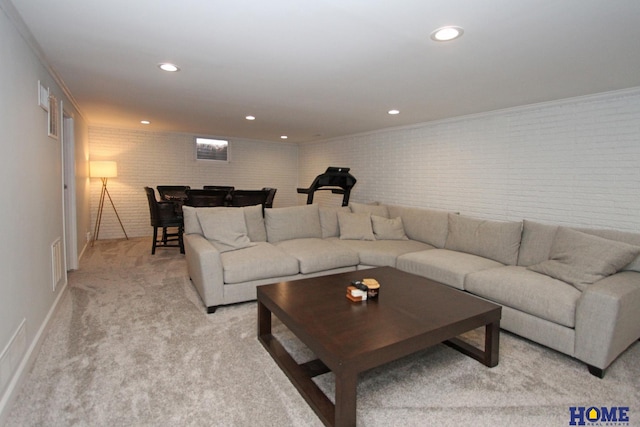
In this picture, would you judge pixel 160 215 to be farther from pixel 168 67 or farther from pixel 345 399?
pixel 345 399

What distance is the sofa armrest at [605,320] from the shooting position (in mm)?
2057

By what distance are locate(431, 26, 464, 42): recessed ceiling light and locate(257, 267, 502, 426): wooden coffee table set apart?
66.5 inches

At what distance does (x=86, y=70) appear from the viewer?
2.89m

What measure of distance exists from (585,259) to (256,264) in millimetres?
2695

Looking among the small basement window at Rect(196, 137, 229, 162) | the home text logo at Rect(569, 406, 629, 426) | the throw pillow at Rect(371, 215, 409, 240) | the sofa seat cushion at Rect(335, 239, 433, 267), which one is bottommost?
the home text logo at Rect(569, 406, 629, 426)

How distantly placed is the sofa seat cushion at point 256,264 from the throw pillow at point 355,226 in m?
1.11

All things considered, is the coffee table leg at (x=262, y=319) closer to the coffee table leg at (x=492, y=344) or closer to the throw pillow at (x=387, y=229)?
the coffee table leg at (x=492, y=344)

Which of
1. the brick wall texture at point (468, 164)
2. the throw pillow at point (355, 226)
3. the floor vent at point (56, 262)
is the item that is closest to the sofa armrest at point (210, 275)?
the floor vent at point (56, 262)

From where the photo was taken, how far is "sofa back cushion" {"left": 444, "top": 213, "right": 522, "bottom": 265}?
3.29 metres

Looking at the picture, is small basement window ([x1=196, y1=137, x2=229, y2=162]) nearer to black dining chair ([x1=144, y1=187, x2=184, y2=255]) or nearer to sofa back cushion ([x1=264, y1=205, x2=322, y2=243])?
black dining chair ([x1=144, y1=187, x2=184, y2=255])

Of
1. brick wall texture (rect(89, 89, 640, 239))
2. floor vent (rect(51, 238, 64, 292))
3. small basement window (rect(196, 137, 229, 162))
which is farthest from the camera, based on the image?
small basement window (rect(196, 137, 229, 162))

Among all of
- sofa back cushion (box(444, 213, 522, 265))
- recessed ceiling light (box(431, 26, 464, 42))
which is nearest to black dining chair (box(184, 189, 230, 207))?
sofa back cushion (box(444, 213, 522, 265))

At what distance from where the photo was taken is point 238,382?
6.40 ft

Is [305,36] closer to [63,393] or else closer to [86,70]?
[86,70]
